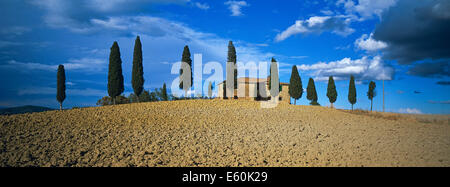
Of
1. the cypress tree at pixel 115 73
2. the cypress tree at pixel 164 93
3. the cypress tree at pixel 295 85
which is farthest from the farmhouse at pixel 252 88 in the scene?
the cypress tree at pixel 115 73

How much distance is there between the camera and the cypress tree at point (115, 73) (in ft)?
75.6

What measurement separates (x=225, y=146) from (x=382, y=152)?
5.09 m

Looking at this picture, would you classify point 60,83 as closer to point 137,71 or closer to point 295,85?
point 137,71

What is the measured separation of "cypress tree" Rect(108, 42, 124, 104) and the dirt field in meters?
10.2

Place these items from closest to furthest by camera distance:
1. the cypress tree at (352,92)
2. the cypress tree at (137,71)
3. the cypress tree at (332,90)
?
the cypress tree at (137,71) → the cypress tree at (332,90) → the cypress tree at (352,92)

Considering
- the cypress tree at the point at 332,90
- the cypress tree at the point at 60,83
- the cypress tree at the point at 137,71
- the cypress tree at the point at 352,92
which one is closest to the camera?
the cypress tree at the point at 137,71

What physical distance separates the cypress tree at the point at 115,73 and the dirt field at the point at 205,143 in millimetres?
10211

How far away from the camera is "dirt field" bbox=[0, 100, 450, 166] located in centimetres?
702

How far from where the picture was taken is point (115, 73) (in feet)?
75.7

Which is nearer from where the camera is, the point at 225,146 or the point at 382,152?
the point at 382,152

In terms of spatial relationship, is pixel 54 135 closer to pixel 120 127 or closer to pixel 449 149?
pixel 120 127

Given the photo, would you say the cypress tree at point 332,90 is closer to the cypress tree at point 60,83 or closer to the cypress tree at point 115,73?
the cypress tree at point 115,73
